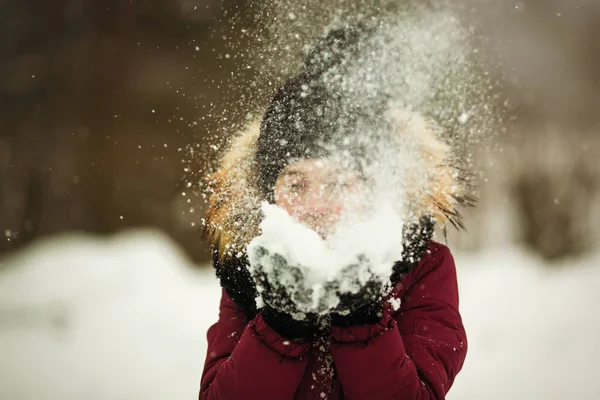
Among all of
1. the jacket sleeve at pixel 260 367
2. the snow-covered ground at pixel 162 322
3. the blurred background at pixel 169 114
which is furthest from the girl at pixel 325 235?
the snow-covered ground at pixel 162 322

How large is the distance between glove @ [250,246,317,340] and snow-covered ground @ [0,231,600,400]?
1268 mm

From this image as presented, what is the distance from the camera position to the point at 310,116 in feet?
2.92

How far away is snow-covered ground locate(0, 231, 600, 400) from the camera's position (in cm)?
171

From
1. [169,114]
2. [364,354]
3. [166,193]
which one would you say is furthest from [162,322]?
[364,354]

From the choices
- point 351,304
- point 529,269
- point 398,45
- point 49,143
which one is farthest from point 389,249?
point 49,143

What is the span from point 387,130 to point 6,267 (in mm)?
2035

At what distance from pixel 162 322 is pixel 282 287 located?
4.86ft

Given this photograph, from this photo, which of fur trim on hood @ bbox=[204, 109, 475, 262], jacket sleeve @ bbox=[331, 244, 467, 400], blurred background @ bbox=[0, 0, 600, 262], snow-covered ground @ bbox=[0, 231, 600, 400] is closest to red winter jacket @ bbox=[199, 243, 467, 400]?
jacket sleeve @ bbox=[331, 244, 467, 400]

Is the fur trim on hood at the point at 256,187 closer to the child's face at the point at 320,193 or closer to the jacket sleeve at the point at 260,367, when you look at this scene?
the child's face at the point at 320,193

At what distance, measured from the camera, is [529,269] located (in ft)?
6.40


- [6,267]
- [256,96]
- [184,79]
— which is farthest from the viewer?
[6,267]

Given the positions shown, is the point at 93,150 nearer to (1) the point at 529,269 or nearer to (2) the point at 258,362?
(2) the point at 258,362

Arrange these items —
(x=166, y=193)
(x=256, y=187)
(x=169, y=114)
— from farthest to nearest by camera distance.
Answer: (x=166, y=193), (x=169, y=114), (x=256, y=187)

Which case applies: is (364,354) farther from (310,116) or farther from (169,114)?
(169,114)
